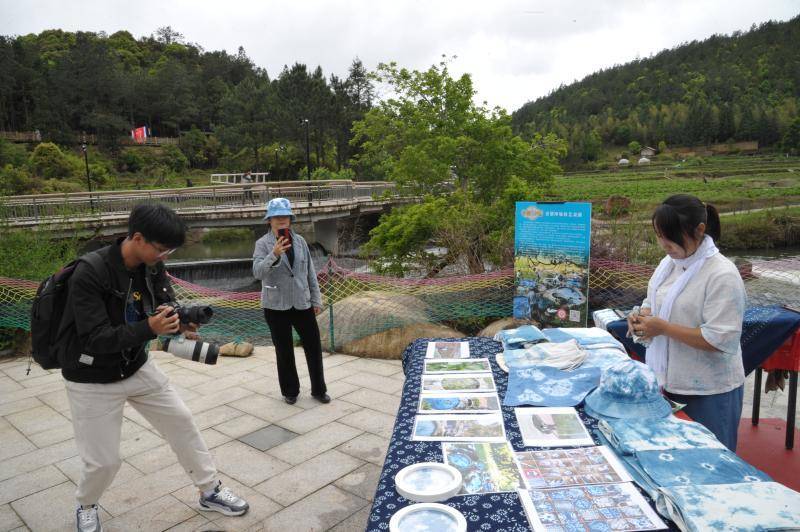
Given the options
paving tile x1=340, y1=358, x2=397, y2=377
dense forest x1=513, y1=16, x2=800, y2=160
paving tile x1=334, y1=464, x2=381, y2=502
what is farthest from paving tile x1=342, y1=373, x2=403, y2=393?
dense forest x1=513, y1=16, x2=800, y2=160

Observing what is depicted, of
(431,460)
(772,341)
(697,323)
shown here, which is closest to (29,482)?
(431,460)

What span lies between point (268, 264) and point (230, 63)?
85.7m

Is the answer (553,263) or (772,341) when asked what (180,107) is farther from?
(772,341)

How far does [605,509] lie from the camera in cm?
145

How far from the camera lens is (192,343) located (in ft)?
8.39

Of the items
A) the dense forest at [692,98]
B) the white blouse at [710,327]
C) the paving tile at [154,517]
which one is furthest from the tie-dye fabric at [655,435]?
the dense forest at [692,98]

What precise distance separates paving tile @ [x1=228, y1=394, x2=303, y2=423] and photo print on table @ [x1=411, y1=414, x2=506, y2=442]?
2356 mm

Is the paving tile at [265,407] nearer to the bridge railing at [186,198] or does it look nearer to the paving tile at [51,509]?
the paving tile at [51,509]

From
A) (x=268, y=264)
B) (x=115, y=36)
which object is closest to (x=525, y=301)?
(x=268, y=264)

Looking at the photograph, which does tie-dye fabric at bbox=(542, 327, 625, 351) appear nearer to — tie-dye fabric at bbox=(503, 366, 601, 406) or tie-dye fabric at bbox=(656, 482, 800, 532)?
tie-dye fabric at bbox=(503, 366, 601, 406)

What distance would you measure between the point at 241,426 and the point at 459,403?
2398mm

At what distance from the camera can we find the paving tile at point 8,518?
2708mm

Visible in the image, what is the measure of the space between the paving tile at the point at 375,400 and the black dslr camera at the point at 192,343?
78.6 inches

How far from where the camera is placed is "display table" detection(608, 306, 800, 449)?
2.73m
